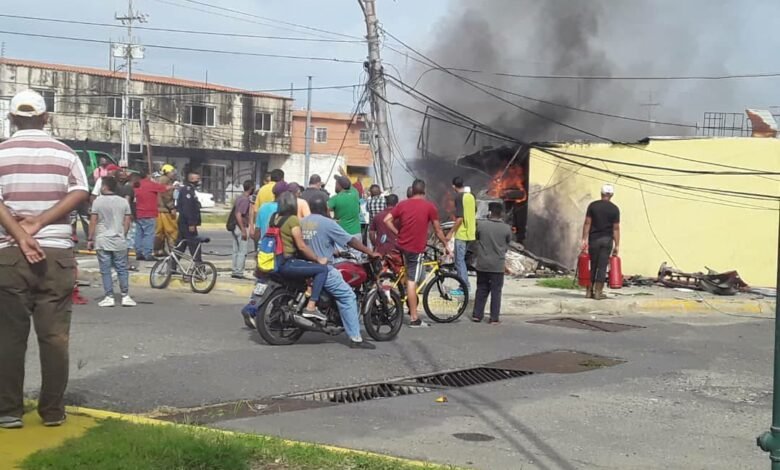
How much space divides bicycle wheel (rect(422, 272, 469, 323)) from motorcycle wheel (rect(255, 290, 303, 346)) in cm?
278

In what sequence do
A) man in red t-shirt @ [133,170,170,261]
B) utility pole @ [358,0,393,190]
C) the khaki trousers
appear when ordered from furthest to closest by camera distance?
utility pole @ [358,0,393,190], man in red t-shirt @ [133,170,170,261], the khaki trousers

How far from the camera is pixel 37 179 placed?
16.0ft

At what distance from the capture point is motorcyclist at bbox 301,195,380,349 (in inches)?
346

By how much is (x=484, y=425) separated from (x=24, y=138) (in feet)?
11.5

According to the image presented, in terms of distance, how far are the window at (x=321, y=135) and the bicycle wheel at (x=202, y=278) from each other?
→ 44.8 meters

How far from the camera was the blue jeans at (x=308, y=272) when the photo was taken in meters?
8.70

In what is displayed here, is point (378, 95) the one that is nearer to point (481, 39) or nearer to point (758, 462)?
point (481, 39)

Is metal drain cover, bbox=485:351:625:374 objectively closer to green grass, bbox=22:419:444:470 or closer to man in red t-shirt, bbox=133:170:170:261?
green grass, bbox=22:419:444:470

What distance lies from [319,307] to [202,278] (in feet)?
15.5

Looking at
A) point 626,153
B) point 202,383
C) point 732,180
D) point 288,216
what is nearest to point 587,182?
point 626,153

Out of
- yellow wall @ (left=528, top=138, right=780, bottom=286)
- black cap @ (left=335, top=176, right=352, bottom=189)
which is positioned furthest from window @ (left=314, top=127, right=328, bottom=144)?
black cap @ (left=335, top=176, right=352, bottom=189)

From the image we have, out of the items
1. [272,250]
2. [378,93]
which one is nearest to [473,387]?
A: [272,250]

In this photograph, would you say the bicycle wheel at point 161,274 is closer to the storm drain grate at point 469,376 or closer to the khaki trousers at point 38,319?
the storm drain grate at point 469,376

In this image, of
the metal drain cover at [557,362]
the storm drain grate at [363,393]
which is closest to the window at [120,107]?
the metal drain cover at [557,362]
